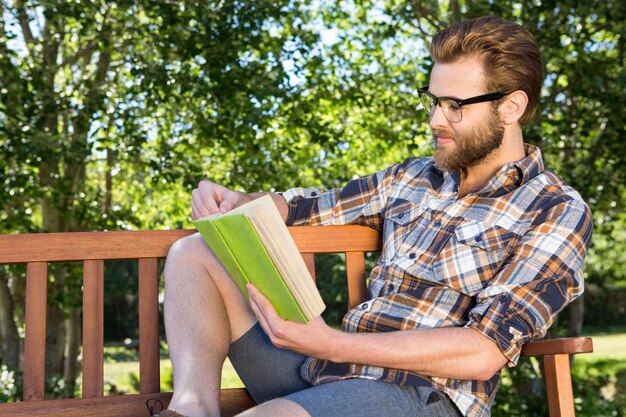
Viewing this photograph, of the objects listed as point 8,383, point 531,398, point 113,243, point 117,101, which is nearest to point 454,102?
point 113,243

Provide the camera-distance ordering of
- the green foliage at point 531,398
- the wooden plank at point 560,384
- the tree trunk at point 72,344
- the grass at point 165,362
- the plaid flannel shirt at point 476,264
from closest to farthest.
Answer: the plaid flannel shirt at point 476,264 → the wooden plank at point 560,384 → the green foliage at point 531,398 → the tree trunk at point 72,344 → the grass at point 165,362

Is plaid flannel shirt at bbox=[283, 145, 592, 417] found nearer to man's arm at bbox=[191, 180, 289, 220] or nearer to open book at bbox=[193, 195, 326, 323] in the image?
open book at bbox=[193, 195, 326, 323]

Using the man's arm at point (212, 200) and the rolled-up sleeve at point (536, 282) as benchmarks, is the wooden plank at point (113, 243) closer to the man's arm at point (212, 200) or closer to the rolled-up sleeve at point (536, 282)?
the man's arm at point (212, 200)

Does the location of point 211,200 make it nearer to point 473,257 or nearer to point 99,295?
point 99,295

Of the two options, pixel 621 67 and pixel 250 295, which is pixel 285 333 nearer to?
pixel 250 295

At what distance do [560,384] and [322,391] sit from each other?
770 millimetres

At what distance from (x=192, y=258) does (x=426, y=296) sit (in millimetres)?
699

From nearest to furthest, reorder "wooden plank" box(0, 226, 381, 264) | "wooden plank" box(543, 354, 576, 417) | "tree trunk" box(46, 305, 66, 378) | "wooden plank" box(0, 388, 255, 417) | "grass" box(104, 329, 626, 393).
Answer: "wooden plank" box(543, 354, 576, 417) < "wooden plank" box(0, 388, 255, 417) < "wooden plank" box(0, 226, 381, 264) < "tree trunk" box(46, 305, 66, 378) < "grass" box(104, 329, 626, 393)

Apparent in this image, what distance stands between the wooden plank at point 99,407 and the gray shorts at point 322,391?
0.71 ft

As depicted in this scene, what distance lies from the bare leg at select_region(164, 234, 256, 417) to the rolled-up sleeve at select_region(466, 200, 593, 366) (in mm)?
713

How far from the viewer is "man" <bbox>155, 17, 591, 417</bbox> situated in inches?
88.4

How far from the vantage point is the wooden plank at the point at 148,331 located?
2.94m

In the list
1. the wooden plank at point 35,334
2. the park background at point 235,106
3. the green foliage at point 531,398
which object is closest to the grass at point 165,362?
the park background at point 235,106

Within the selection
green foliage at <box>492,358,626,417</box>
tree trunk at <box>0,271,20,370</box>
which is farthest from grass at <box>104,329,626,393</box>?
green foliage at <box>492,358,626,417</box>
